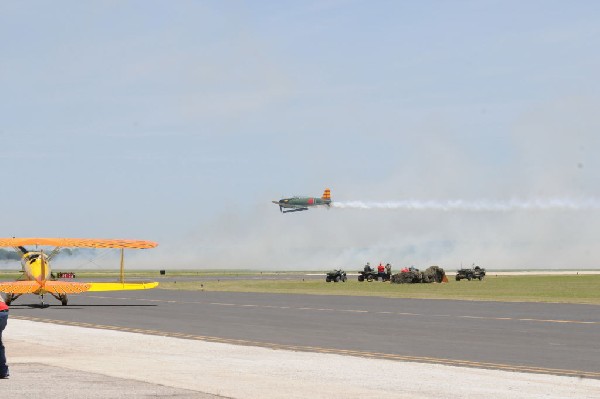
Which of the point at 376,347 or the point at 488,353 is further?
the point at 376,347

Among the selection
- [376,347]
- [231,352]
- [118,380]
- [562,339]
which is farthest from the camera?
[562,339]

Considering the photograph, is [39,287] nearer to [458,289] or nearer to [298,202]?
[458,289]

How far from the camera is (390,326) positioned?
1444 inches

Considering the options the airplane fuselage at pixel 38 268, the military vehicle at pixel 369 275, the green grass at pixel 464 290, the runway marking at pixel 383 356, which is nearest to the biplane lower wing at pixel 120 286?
the airplane fuselage at pixel 38 268

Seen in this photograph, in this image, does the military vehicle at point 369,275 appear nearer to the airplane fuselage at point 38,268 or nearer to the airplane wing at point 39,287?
the airplane wing at point 39,287

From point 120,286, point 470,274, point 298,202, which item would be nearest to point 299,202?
point 298,202

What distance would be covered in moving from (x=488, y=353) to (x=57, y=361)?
10.4 meters

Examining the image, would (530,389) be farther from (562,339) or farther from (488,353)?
(562,339)

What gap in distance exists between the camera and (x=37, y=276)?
2103 inches

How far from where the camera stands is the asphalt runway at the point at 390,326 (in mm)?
25641

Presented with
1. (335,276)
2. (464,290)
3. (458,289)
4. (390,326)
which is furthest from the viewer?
(335,276)

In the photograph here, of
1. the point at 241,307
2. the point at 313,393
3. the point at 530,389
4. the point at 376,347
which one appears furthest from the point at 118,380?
the point at 241,307

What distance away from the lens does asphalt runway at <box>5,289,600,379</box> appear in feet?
84.1

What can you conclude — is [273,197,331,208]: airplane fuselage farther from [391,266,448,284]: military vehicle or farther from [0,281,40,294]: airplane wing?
[0,281,40,294]: airplane wing
